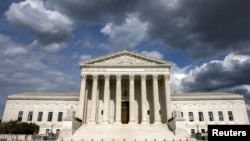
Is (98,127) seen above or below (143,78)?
below

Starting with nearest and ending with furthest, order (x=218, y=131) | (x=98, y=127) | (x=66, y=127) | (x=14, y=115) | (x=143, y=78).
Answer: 1. (x=218, y=131)
2. (x=66, y=127)
3. (x=98, y=127)
4. (x=143, y=78)
5. (x=14, y=115)

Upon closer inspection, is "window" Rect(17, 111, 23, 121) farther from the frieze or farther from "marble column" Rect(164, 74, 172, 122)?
"marble column" Rect(164, 74, 172, 122)

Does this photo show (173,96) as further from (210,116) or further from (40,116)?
(40,116)

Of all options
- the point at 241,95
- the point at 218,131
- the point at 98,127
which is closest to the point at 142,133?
the point at 98,127

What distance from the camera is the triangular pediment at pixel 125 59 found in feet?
141

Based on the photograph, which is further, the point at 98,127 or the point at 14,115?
the point at 14,115

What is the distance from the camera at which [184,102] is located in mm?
51938

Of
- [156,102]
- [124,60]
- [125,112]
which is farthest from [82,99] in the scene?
[156,102]

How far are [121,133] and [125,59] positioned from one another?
1665cm

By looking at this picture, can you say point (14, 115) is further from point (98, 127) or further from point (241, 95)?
point (241, 95)

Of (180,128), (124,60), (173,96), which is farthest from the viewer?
(173,96)

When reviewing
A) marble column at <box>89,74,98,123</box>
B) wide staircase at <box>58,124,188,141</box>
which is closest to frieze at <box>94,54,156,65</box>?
marble column at <box>89,74,98,123</box>

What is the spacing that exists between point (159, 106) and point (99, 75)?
13.5 metres

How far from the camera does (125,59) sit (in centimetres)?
4359
